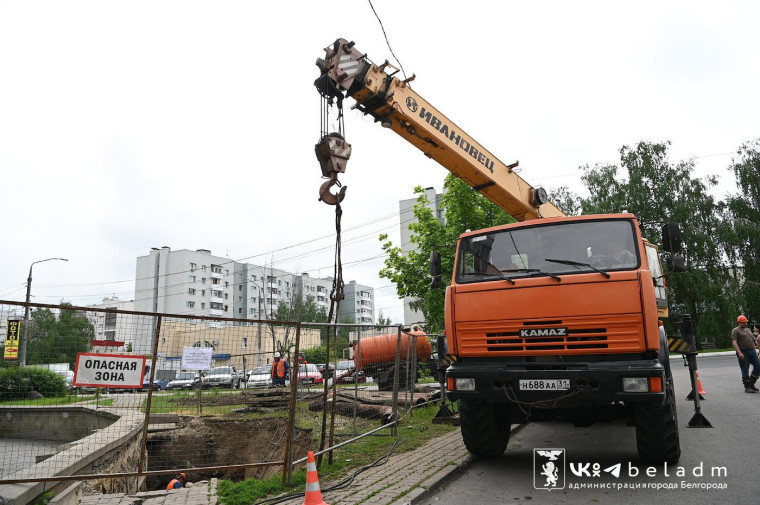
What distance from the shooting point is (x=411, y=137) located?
783cm

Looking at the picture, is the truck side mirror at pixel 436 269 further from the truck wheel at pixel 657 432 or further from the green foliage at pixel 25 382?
the green foliage at pixel 25 382

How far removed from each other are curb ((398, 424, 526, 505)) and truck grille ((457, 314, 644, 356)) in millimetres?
1279

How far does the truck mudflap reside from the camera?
191 inches

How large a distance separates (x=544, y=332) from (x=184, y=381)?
421 centimetres

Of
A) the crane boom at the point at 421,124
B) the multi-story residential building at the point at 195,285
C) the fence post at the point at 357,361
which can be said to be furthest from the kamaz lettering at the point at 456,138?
the multi-story residential building at the point at 195,285

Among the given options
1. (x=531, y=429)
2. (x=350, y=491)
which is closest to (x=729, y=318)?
(x=531, y=429)

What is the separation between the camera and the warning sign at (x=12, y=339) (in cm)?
480

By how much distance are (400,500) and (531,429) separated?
15.0ft

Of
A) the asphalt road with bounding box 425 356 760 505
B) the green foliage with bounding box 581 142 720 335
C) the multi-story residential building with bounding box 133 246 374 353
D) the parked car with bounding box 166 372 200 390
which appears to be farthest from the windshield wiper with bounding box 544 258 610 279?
the multi-story residential building with bounding box 133 246 374 353

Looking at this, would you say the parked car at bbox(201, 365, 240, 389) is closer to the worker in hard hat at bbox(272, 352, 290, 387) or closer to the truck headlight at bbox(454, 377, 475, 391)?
the worker in hard hat at bbox(272, 352, 290, 387)

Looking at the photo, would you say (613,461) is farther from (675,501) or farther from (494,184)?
(494,184)

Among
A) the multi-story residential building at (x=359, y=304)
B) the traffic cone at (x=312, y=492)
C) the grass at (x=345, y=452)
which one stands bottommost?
the grass at (x=345, y=452)

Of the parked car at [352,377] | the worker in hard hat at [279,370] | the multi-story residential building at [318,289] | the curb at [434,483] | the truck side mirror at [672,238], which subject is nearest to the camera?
the curb at [434,483]

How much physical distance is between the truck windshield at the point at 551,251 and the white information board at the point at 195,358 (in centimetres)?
317
